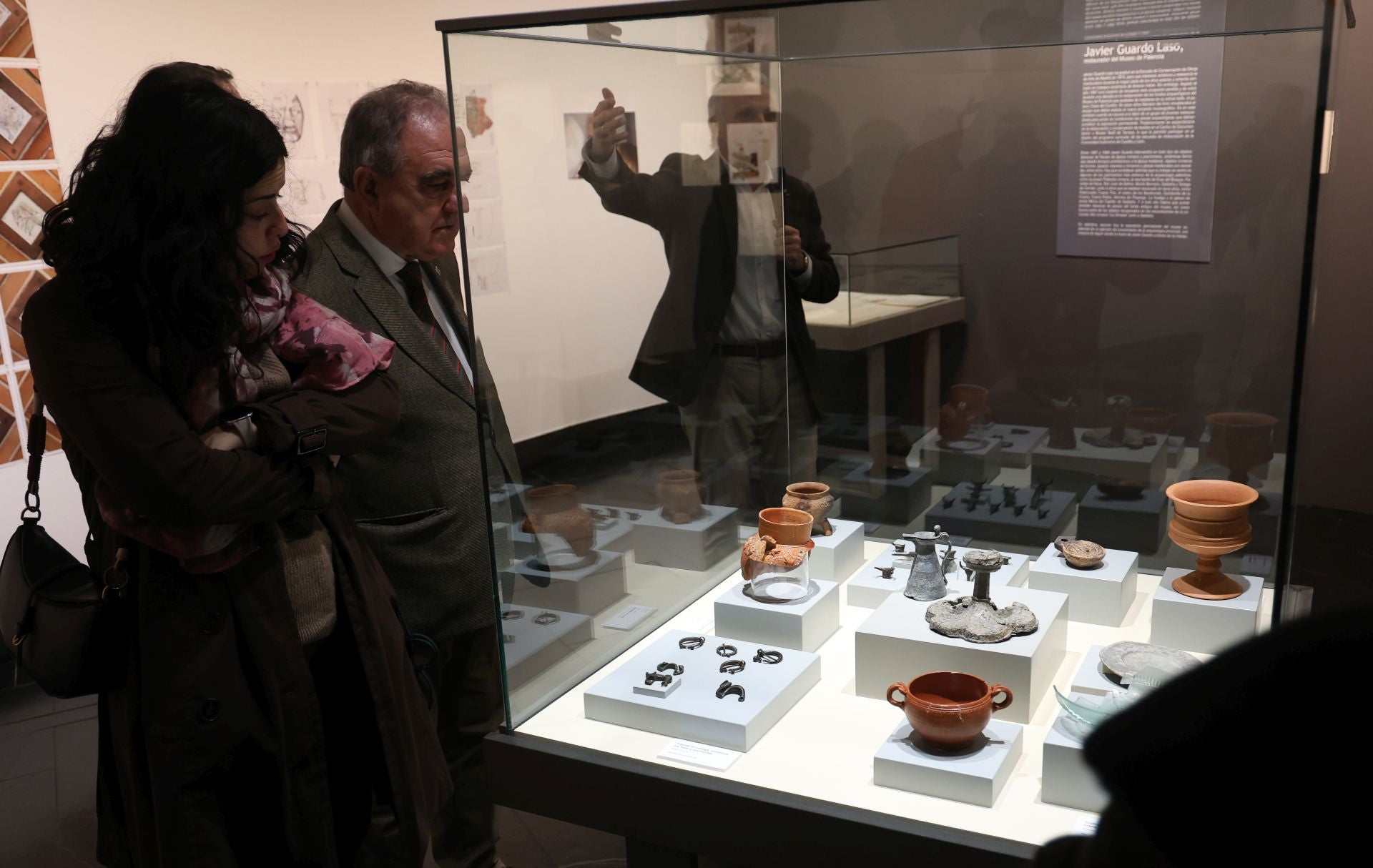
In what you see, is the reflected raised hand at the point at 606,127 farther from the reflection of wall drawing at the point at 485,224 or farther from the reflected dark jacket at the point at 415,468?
the reflected dark jacket at the point at 415,468

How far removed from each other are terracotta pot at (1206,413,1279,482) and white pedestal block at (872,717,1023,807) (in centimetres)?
84

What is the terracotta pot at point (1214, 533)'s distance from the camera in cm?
226

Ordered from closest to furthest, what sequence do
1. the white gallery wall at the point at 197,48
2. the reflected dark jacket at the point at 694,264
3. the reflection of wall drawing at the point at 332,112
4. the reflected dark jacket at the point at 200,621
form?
the reflected dark jacket at the point at 200,621
the reflected dark jacket at the point at 694,264
the white gallery wall at the point at 197,48
the reflection of wall drawing at the point at 332,112

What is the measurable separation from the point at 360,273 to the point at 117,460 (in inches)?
29.5

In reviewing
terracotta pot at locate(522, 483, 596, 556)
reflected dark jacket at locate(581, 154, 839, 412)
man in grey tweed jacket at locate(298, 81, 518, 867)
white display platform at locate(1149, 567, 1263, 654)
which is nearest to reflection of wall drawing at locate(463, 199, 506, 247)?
man in grey tweed jacket at locate(298, 81, 518, 867)

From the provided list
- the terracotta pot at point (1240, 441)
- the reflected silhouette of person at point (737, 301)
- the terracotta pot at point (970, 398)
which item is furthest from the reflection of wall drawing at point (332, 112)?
the terracotta pot at point (1240, 441)

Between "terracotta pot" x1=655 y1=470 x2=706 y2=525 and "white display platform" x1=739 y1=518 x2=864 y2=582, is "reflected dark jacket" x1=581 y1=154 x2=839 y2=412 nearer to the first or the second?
"terracotta pot" x1=655 y1=470 x2=706 y2=525

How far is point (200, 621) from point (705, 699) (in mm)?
918

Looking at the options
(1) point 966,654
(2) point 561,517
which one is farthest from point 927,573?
(2) point 561,517

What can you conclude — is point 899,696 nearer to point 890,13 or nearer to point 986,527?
point 986,527

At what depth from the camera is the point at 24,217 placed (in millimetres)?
3959

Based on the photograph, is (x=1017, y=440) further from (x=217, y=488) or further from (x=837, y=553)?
(x=217, y=488)

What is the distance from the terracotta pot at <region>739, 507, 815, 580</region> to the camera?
2.54 m

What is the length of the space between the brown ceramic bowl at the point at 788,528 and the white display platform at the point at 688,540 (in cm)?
21
